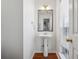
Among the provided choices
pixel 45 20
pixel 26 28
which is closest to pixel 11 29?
pixel 26 28

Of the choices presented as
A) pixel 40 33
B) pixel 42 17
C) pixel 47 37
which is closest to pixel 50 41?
pixel 47 37

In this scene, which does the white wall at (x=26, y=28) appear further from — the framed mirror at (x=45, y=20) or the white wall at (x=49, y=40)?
the framed mirror at (x=45, y=20)

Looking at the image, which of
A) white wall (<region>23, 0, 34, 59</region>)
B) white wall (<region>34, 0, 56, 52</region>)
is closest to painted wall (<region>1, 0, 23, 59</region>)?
white wall (<region>23, 0, 34, 59</region>)

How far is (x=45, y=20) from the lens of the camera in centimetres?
397

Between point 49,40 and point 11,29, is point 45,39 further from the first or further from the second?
point 11,29

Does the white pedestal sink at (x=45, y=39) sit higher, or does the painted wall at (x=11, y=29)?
the painted wall at (x=11, y=29)

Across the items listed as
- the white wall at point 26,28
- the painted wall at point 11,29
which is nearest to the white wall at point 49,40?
the white wall at point 26,28

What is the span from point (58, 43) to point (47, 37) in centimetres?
39

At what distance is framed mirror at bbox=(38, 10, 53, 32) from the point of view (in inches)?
154

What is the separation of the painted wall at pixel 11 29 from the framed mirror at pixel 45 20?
2.08 m

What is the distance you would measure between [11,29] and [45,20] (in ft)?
7.60

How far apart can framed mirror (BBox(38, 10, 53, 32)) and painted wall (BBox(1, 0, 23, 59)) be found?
2078 mm

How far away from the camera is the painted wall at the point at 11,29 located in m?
1.63

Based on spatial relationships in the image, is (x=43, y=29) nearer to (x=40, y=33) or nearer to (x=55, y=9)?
(x=40, y=33)
